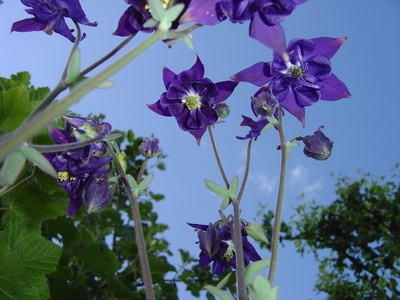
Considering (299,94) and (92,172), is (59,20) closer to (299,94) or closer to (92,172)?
(92,172)

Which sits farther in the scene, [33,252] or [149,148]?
[33,252]

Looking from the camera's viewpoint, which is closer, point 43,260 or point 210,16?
point 210,16

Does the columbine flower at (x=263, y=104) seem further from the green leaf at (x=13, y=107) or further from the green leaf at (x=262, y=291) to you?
the green leaf at (x=13, y=107)

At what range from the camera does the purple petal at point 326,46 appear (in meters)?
0.73

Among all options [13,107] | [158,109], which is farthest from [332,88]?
[13,107]

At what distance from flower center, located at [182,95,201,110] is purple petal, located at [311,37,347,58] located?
8.8 inches

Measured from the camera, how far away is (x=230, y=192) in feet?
2.21

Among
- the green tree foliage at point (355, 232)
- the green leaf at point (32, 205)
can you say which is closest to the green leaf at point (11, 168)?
the green leaf at point (32, 205)

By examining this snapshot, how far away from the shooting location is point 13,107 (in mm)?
975

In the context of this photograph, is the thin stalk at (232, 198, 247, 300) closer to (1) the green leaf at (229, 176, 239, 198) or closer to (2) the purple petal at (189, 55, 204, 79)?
(1) the green leaf at (229, 176, 239, 198)

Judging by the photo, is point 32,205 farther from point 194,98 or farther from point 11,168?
point 11,168

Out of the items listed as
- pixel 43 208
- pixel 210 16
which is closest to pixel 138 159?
pixel 43 208

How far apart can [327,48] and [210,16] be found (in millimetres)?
329

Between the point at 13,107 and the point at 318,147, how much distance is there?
2.22ft
